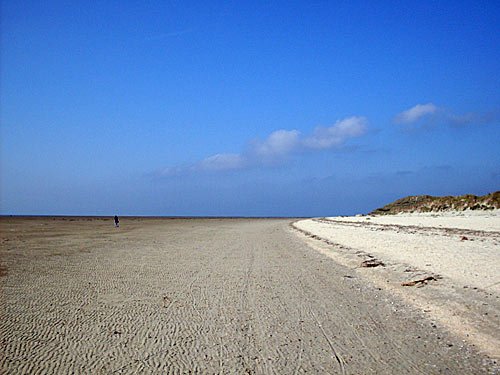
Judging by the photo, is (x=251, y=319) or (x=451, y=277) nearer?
(x=251, y=319)

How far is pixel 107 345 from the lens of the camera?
16.2 ft

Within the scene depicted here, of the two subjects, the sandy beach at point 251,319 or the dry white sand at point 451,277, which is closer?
the sandy beach at point 251,319

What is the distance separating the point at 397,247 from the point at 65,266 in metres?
11.6

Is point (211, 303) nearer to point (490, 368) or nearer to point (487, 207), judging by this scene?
point (490, 368)

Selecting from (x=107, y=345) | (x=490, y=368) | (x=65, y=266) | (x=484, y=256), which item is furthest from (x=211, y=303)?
(x=484, y=256)

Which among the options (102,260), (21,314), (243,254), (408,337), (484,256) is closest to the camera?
(408,337)

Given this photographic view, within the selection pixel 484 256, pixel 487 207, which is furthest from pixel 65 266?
pixel 487 207

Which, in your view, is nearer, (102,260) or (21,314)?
(21,314)

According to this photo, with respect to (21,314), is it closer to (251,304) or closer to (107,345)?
(107,345)

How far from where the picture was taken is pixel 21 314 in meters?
6.35

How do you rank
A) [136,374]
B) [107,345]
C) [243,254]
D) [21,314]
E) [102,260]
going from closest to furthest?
[136,374] < [107,345] < [21,314] < [102,260] < [243,254]

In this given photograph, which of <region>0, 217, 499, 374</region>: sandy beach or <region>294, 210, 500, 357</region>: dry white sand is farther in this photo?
<region>294, 210, 500, 357</region>: dry white sand

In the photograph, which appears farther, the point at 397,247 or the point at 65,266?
the point at 397,247

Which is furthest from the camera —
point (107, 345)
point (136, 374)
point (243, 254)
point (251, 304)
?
point (243, 254)
